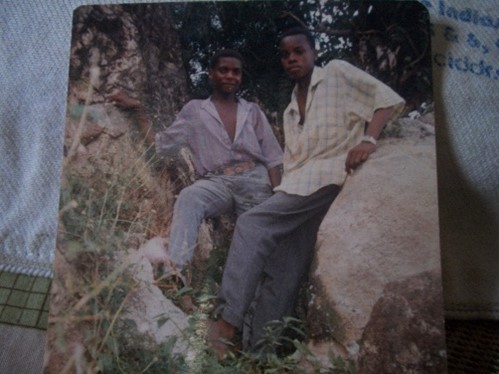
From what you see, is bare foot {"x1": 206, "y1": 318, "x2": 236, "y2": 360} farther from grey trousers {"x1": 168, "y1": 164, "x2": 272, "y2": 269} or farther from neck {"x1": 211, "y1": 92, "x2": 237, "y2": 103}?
neck {"x1": 211, "y1": 92, "x2": 237, "y2": 103}

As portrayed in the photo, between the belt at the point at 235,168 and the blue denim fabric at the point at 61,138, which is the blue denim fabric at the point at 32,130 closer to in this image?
the blue denim fabric at the point at 61,138

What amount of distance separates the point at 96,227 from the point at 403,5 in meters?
0.51

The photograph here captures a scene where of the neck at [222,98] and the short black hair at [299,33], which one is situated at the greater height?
the short black hair at [299,33]

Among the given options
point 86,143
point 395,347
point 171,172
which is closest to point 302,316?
point 395,347

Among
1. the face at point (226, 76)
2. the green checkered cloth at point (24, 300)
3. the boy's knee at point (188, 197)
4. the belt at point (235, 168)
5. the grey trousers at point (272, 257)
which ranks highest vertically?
the face at point (226, 76)

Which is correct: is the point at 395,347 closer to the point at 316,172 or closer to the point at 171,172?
the point at 316,172

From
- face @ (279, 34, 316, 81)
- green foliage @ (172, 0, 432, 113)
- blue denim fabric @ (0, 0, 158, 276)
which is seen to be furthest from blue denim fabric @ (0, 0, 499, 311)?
face @ (279, 34, 316, 81)

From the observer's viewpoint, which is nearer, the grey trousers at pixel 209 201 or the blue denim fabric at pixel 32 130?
the grey trousers at pixel 209 201

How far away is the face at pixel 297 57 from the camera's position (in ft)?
2.57

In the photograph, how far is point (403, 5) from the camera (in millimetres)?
792

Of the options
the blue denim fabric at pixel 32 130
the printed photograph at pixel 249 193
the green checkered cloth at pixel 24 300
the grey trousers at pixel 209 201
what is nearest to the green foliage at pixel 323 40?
the printed photograph at pixel 249 193

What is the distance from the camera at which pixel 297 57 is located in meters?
0.79

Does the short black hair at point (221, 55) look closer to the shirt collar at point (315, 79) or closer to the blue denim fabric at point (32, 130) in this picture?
the shirt collar at point (315, 79)

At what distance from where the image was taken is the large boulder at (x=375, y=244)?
71 centimetres
